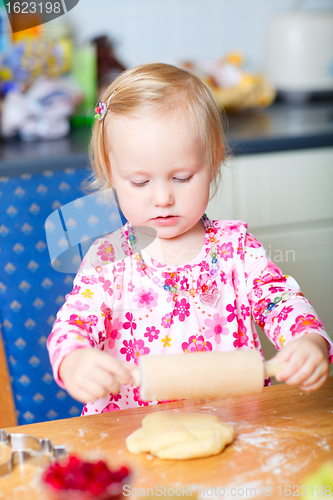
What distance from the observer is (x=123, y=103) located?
850 mm

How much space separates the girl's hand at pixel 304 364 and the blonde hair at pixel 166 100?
1.17 feet

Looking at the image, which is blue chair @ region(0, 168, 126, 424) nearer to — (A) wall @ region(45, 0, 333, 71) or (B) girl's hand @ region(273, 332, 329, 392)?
(B) girl's hand @ region(273, 332, 329, 392)

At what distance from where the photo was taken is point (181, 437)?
60cm

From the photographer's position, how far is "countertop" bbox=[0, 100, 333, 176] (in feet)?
4.54

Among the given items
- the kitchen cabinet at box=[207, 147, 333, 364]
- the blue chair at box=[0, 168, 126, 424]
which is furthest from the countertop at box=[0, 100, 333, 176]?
the blue chair at box=[0, 168, 126, 424]

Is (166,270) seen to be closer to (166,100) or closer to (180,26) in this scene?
(166,100)

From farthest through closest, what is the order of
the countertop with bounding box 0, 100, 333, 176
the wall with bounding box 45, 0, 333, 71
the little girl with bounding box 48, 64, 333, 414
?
the wall with bounding box 45, 0, 333, 71, the countertop with bounding box 0, 100, 333, 176, the little girl with bounding box 48, 64, 333, 414

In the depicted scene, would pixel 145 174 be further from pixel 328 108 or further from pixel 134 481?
pixel 328 108

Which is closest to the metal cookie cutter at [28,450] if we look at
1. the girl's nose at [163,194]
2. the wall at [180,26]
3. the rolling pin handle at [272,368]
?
the rolling pin handle at [272,368]

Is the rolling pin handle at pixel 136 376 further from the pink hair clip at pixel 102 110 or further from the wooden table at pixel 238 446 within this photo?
the pink hair clip at pixel 102 110

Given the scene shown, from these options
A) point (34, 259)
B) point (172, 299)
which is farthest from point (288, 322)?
point (34, 259)

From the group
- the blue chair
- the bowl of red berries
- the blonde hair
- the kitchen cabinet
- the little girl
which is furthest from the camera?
the kitchen cabinet

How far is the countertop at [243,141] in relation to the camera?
1.38 metres

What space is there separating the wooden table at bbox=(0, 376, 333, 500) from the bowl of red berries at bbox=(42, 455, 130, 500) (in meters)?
0.05
